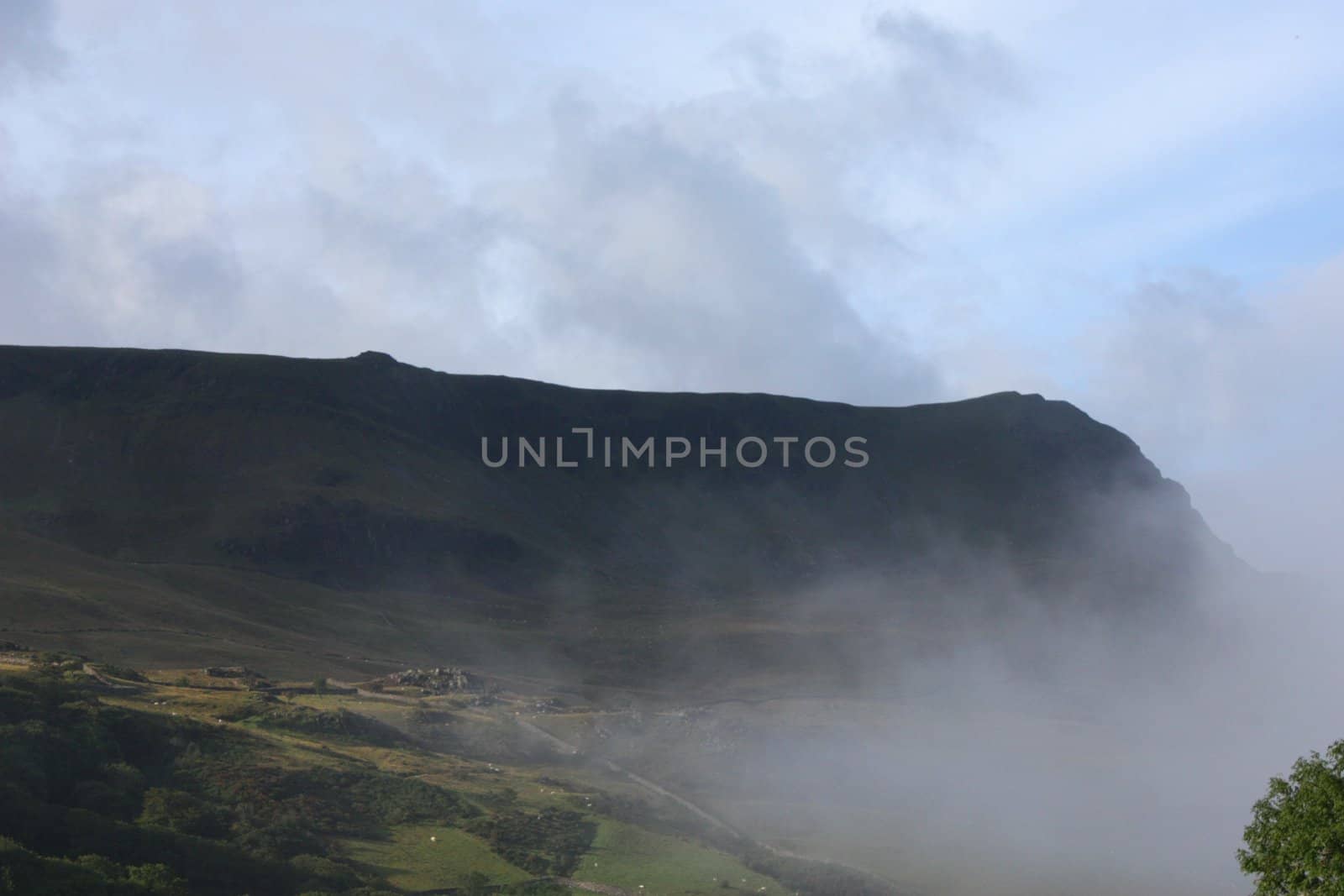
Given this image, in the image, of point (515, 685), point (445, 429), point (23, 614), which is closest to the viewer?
point (23, 614)

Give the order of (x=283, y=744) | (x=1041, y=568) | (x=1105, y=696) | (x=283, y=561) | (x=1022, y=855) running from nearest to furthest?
(x=283, y=744) < (x=1022, y=855) < (x=1105, y=696) < (x=283, y=561) < (x=1041, y=568)

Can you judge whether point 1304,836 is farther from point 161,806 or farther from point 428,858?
point 161,806

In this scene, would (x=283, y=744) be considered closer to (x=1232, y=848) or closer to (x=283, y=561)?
(x=1232, y=848)

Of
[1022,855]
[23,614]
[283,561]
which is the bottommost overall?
[1022,855]

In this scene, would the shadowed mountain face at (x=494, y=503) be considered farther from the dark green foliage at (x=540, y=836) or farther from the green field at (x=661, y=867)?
the green field at (x=661, y=867)

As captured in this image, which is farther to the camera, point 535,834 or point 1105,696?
point 1105,696

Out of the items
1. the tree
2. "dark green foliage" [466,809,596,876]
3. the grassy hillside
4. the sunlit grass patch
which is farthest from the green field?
the tree

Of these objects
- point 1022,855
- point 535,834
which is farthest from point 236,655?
point 1022,855

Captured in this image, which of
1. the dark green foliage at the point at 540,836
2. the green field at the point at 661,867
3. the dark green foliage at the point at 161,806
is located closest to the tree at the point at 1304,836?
the green field at the point at 661,867
